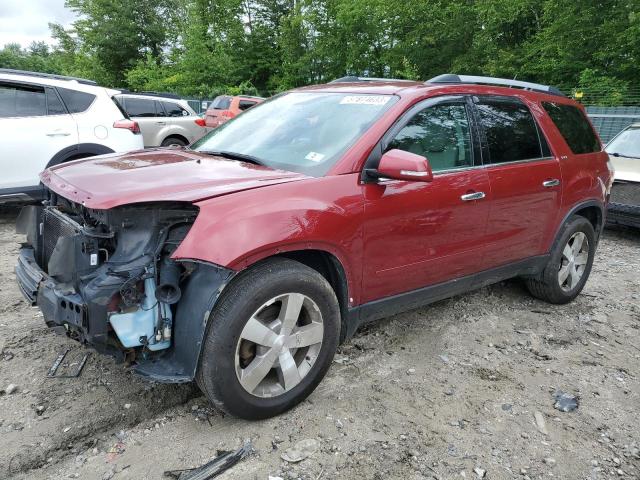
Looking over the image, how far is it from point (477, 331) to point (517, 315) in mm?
596

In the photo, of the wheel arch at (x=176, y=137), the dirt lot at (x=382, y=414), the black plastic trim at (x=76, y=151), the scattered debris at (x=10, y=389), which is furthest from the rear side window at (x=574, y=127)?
the wheel arch at (x=176, y=137)

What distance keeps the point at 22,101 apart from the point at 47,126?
0.42 meters

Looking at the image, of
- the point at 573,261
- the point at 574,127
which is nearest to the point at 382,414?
the point at 573,261

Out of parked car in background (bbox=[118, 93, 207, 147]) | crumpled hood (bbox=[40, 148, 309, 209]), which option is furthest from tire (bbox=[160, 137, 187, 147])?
crumpled hood (bbox=[40, 148, 309, 209])

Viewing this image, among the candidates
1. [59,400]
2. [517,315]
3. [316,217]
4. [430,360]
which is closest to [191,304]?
[316,217]

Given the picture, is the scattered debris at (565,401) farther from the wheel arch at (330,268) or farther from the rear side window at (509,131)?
the rear side window at (509,131)

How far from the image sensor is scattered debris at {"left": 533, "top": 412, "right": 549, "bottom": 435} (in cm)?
277

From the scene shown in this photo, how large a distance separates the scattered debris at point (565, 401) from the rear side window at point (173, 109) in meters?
11.1

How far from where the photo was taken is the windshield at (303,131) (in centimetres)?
294

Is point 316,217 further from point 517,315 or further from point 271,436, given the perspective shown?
point 517,315

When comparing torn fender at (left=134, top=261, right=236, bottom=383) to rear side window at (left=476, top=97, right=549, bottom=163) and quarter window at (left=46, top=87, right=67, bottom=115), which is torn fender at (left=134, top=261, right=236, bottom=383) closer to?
rear side window at (left=476, top=97, right=549, bottom=163)

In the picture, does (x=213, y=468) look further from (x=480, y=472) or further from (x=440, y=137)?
(x=440, y=137)

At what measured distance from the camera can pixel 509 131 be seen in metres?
3.77

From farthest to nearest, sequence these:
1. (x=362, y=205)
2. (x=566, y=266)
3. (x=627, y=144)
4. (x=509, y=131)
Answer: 1. (x=627, y=144)
2. (x=566, y=266)
3. (x=509, y=131)
4. (x=362, y=205)
